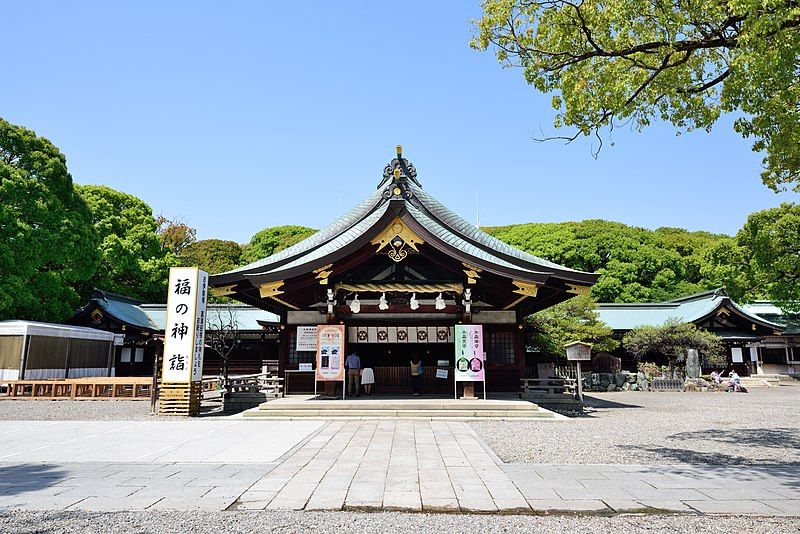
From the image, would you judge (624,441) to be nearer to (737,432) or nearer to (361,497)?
(737,432)

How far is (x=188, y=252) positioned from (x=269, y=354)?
24.9 metres

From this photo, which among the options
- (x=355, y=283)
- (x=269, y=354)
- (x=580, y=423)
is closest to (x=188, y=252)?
(x=269, y=354)

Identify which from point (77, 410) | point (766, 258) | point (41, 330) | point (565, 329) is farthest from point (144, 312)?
point (766, 258)

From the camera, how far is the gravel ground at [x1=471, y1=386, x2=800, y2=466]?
8.19 metres

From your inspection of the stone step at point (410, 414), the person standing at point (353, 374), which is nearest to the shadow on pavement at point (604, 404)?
the stone step at point (410, 414)

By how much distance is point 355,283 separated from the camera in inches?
630

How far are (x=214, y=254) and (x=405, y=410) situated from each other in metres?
41.0

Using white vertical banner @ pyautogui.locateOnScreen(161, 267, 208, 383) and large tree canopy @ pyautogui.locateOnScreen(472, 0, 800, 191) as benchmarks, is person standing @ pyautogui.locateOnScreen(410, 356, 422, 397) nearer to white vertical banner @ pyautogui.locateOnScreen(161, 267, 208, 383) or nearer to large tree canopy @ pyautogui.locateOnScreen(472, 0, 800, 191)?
white vertical banner @ pyautogui.locateOnScreen(161, 267, 208, 383)

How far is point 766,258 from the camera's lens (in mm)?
20156

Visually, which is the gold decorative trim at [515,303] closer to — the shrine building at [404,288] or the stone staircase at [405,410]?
the shrine building at [404,288]

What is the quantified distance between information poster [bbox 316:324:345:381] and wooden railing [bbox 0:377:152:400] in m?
8.84

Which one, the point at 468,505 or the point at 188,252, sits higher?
the point at 188,252

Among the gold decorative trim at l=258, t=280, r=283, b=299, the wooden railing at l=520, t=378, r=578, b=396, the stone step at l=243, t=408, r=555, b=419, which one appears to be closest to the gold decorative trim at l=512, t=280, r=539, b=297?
the wooden railing at l=520, t=378, r=578, b=396

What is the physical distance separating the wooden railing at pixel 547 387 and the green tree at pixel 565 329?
17.6 feet
